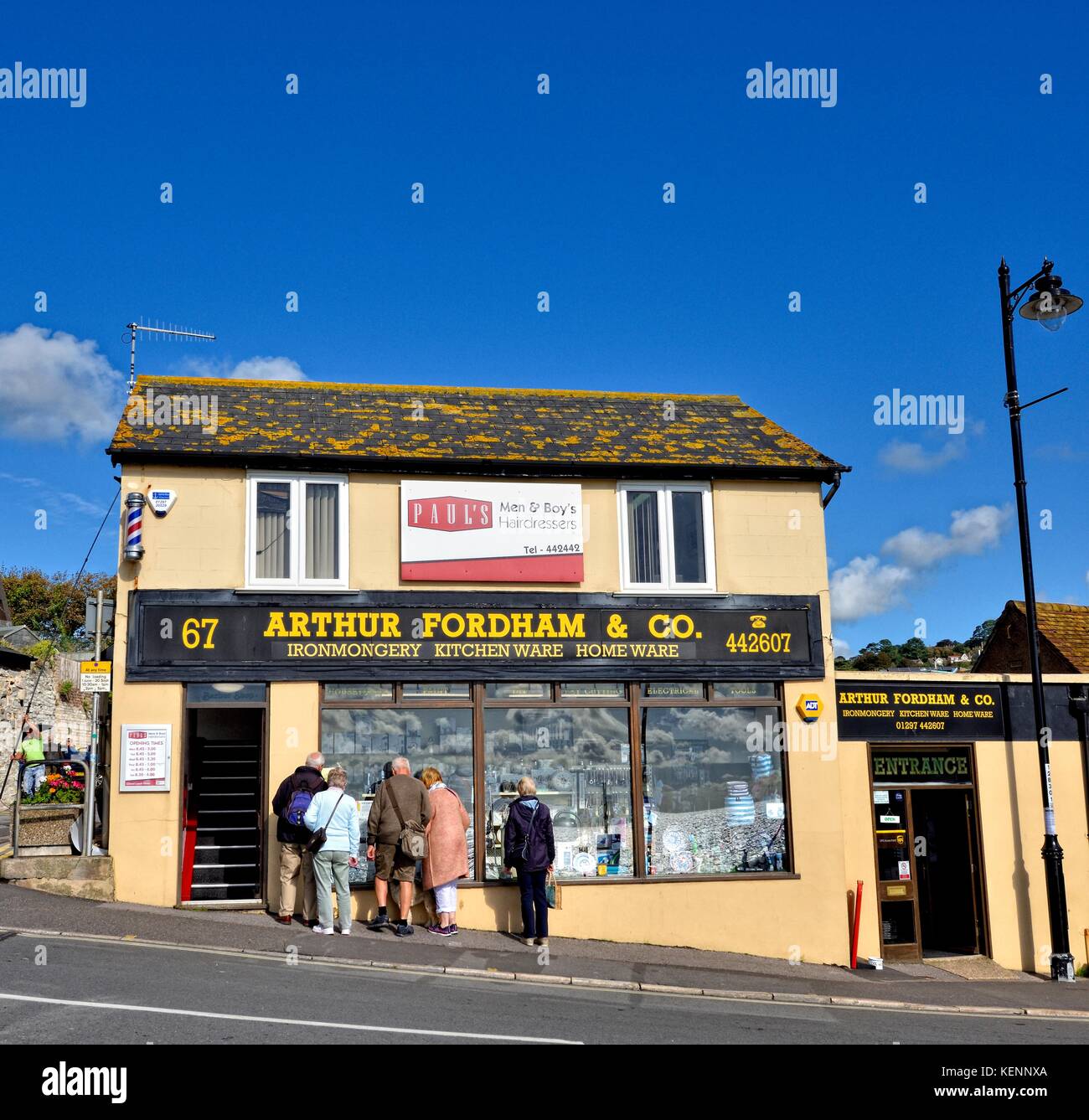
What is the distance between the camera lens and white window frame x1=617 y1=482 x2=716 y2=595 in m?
14.7

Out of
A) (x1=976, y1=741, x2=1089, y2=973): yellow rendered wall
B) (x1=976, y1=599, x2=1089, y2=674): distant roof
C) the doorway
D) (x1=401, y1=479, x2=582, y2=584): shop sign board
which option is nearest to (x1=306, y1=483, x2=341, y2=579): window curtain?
(x1=401, y1=479, x2=582, y2=584): shop sign board

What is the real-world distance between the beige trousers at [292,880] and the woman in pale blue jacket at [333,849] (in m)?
0.33

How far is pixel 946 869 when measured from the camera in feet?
→ 52.9

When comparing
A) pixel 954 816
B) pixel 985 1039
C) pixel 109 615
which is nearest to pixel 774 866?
pixel 954 816

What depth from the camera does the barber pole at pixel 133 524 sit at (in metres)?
13.5

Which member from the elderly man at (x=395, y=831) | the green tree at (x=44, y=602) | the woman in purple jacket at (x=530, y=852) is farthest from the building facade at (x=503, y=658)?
the green tree at (x=44, y=602)

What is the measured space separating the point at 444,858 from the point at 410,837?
0.59 m

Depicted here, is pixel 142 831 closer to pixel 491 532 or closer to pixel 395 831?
pixel 395 831

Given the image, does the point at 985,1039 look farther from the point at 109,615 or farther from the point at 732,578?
the point at 109,615

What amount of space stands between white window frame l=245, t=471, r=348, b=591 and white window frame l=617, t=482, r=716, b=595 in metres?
3.65

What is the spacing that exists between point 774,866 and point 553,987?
4.57m

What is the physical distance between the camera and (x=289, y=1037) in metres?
Result: 7.81

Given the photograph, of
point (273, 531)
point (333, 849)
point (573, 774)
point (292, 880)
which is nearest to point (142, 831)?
point (292, 880)

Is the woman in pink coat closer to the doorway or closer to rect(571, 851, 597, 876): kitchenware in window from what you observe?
rect(571, 851, 597, 876): kitchenware in window
